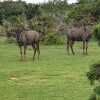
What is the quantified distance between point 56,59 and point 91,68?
719 inches

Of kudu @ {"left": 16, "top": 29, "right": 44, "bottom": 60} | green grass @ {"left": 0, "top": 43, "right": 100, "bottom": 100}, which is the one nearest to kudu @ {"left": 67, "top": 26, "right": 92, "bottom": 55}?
kudu @ {"left": 16, "top": 29, "right": 44, "bottom": 60}

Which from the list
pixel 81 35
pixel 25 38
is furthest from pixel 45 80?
pixel 81 35

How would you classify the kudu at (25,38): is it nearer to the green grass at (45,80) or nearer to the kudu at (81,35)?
the green grass at (45,80)

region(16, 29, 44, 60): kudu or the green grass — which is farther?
region(16, 29, 44, 60): kudu

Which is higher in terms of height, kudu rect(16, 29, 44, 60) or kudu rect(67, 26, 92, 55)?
kudu rect(16, 29, 44, 60)

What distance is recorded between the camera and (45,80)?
52.4 ft

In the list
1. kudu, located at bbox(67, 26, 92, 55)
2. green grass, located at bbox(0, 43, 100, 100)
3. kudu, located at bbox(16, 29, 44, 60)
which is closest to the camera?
green grass, located at bbox(0, 43, 100, 100)

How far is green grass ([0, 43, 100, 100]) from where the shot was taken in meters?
13.0

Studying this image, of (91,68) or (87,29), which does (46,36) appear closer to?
(87,29)

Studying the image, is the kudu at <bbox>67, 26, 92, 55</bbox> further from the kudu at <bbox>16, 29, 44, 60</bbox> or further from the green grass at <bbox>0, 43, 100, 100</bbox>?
the green grass at <bbox>0, 43, 100, 100</bbox>

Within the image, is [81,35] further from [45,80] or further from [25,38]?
[45,80]

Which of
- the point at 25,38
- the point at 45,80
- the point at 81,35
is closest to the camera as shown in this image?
the point at 45,80

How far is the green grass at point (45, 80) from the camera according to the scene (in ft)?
42.7

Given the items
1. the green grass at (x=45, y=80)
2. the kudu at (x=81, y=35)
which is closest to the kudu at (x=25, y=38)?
the green grass at (x=45, y=80)
